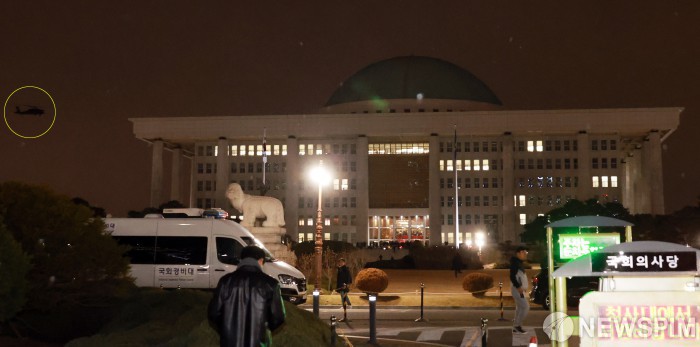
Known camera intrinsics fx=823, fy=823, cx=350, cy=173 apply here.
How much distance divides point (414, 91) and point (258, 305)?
138m

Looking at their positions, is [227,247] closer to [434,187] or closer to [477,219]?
[434,187]

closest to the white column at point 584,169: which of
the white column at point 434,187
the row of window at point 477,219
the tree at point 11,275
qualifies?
the row of window at point 477,219

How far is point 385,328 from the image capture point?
22.3 meters

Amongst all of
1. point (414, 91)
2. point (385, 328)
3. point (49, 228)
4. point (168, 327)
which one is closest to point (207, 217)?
point (385, 328)

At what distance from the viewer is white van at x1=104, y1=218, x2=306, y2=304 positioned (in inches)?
961

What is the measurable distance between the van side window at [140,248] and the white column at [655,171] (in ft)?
369

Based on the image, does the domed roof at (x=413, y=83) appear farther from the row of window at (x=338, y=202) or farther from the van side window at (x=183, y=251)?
the van side window at (x=183, y=251)

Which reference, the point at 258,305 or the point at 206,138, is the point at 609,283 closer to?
the point at 258,305

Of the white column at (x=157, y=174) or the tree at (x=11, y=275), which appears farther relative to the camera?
the white column at (x=157, y=174)

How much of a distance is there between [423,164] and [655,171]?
35.6 meters

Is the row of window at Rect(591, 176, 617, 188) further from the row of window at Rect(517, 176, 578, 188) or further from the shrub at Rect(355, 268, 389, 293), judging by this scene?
the shrub at Rect(355, 268, 389, 293)

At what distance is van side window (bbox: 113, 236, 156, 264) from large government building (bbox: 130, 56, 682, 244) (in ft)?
336

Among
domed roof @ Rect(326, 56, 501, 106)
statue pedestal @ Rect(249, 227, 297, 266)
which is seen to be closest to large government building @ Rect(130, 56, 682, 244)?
domed roof @ Rect(326, 56, 501, 106)

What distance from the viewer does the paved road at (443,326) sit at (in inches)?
754
